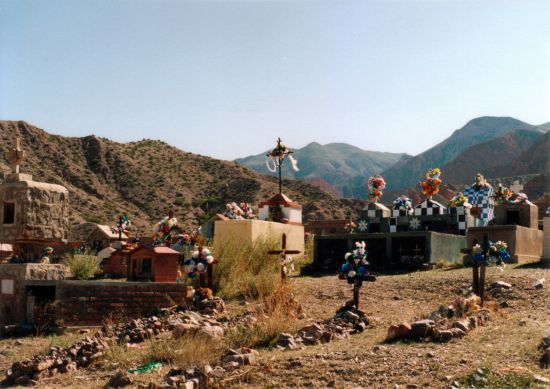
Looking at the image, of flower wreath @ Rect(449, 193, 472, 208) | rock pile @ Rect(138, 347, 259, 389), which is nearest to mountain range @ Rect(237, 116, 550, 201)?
flower wreath @ Rect(449, 193, 472, 208)

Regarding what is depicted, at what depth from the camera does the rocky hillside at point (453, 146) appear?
5955 inches

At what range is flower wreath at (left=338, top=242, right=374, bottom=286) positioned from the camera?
1178 cm

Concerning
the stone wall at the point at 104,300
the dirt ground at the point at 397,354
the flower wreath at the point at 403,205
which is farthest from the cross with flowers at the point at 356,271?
the flower wreath at the point at 403,205

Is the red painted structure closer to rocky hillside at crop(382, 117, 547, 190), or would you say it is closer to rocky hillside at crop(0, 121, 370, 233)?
rocky hillside at crop(0, 121, 370, 233)

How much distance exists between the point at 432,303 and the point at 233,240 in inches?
222

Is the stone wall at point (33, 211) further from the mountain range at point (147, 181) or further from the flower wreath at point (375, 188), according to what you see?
the mountain range at point (147, 181)

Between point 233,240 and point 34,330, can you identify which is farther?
point 233,240

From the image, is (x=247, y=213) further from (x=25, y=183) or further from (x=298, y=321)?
(x=298, y=321)

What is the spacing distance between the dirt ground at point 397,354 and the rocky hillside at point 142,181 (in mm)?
41752

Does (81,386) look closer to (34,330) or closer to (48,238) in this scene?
(34,330)

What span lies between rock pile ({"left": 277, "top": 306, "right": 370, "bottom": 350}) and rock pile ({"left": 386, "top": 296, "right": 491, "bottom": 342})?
954 millimetres

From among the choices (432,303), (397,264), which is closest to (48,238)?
(432,303)

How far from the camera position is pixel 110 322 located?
12297 mm

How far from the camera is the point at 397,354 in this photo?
8820mm
